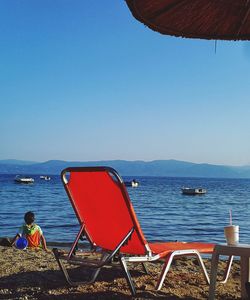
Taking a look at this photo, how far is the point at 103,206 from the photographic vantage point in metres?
4.65

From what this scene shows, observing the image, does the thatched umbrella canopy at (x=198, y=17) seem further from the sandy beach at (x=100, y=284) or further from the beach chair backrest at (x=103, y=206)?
the sandy beach at (x=100, y=284)

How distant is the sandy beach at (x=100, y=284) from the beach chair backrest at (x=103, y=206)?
1.27 ft

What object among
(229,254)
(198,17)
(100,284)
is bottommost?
(100,284)

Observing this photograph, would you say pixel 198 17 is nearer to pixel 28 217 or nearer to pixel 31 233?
pixel 28 217

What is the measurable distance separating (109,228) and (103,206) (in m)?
0.22

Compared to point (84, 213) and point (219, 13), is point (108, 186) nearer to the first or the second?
point (84, 213)

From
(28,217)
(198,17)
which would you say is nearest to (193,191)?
(28,217)

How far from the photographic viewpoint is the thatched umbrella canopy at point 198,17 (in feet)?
13.6

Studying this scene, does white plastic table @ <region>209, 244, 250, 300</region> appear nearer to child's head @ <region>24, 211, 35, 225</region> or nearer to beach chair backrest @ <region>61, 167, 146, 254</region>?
beach chair backrest @ <region>61, 167, 146, 254</region>

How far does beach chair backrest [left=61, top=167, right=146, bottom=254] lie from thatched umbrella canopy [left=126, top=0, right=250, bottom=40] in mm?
1309

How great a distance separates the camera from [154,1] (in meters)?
4.05

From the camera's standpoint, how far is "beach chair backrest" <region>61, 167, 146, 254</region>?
4.34 metres

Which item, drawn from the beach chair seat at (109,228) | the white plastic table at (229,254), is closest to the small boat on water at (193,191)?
the beach chair seat at (109,228)

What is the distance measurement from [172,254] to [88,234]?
90 cm
